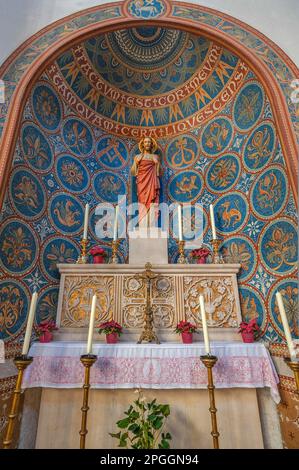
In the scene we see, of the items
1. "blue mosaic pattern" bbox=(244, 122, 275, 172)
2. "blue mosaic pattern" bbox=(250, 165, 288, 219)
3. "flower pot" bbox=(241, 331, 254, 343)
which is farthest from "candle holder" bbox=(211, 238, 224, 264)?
"blue mosaic pattern" bbox=(244, 122, 275, 172)

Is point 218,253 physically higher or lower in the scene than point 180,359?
higher

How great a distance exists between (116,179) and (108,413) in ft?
14.0

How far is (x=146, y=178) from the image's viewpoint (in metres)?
4.98

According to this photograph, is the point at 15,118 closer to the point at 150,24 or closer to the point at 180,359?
the point at 150,24

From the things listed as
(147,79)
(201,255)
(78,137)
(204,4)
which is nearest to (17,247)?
(78,137)

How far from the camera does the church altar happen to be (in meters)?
2.94

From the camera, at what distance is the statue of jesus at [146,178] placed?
486 cm

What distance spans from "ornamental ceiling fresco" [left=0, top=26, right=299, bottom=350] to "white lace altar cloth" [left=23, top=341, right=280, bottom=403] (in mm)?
656

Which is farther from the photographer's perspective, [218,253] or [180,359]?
[218,253]

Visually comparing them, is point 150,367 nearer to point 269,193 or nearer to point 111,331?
point 111,331

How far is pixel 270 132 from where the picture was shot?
13.3 feet

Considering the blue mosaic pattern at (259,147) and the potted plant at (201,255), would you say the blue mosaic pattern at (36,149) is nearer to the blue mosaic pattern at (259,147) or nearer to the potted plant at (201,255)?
the potted plant at (201,255)

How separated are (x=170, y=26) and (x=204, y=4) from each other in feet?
2.85

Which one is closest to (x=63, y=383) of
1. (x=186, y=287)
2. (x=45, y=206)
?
(x=186, y=287)
